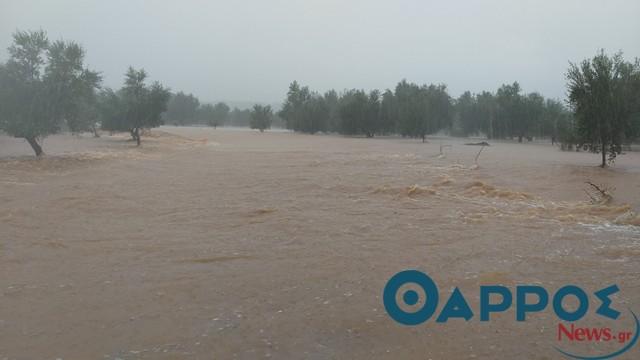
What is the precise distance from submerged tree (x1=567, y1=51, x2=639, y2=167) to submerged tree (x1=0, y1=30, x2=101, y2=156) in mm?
21945

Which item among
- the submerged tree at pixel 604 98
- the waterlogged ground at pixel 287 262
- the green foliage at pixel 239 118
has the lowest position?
the waterlogged ground at pixel 287 262

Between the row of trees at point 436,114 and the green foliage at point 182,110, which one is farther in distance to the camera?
the green foliage at point 182,110

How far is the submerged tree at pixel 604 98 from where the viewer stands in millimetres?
21578

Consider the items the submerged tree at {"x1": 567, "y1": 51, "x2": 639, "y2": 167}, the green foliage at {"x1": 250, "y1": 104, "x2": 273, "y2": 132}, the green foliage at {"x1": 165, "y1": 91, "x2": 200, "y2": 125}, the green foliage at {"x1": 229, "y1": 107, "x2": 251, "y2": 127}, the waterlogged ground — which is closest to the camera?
the waterlogged ground

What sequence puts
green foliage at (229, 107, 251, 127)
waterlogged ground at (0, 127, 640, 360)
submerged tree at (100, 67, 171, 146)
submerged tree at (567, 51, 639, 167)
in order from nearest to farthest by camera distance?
1. waterlogged ground at (0, 127, 640, 360)
2. submerged tree at (567, 51, 639, 167)
3. submerged tree at (100, 67, 171, 146)
4. green foliage at (229, 107, 251, 127)

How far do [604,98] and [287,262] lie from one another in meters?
18.9

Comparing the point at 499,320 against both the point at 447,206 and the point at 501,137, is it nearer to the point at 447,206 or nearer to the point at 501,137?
the point at 447,206

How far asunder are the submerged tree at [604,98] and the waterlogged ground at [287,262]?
6939 mm

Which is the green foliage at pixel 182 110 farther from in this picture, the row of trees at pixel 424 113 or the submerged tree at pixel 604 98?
the submerged tree at pixel 604 98

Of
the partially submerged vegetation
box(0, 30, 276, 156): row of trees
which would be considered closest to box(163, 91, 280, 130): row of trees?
the partially submerged vegetation

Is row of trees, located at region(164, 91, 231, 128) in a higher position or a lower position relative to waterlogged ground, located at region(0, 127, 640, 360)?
higher

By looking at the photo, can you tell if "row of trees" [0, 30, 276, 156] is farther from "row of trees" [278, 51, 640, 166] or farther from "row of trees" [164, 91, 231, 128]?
"row of trees" [164, 91, 231, 128]

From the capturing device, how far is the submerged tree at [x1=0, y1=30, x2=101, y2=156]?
23.0 meters

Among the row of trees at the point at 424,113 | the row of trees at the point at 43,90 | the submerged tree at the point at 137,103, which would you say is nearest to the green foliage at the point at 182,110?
the row of trees at the point at 424,113
